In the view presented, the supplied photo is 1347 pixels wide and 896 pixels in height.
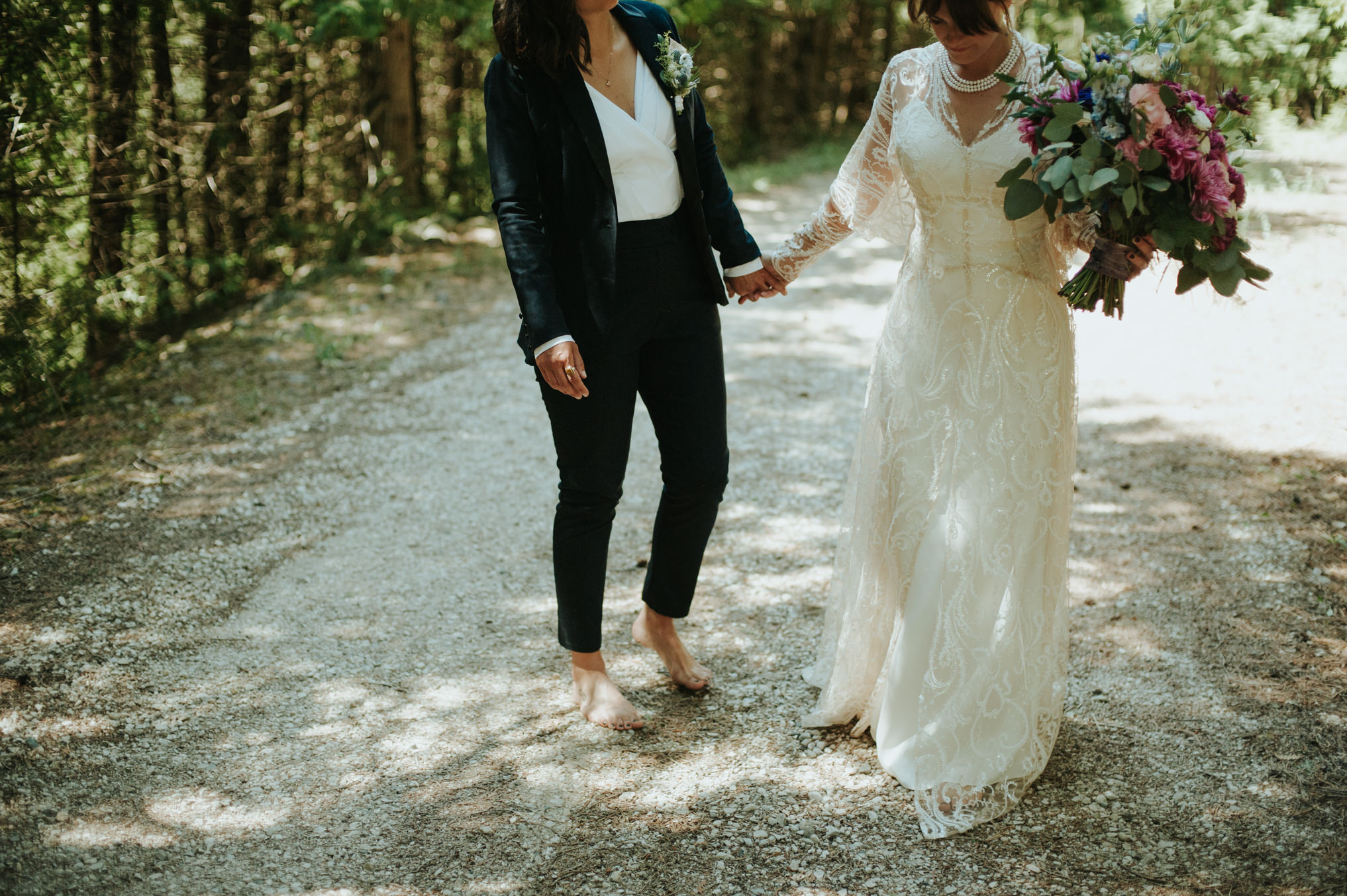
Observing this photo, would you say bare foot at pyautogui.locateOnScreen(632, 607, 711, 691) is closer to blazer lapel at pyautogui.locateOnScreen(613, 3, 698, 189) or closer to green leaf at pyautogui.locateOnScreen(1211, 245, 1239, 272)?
blazer lapel at pyautogui.locateOnScreen(613, 3, 698, 189)

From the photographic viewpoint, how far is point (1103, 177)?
2.06 m

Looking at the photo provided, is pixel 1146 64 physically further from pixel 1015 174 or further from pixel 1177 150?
pixel 1015 174

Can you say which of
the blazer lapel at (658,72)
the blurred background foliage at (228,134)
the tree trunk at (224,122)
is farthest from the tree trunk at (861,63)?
the blazer lapel at (658,72)

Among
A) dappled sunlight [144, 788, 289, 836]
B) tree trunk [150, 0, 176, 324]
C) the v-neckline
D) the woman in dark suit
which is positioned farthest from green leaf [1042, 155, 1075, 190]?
tree trunk [150, 0, 176, 324]

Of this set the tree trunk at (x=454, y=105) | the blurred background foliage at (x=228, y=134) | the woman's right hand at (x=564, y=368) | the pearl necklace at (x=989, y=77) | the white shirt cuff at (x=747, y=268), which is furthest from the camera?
the tree trunk at (x=454, y=105)

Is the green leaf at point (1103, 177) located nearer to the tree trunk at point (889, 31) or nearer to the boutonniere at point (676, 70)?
the boutonniere at point (676, 70)

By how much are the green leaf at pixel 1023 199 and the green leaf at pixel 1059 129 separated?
4.4 inches

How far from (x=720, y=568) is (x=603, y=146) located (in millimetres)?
2006

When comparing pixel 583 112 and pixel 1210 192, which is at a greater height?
pixel 583 112

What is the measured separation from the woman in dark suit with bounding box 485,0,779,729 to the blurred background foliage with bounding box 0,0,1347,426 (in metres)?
1.60

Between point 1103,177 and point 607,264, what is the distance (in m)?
1.19

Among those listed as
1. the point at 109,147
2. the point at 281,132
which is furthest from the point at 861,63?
the point at 109,147

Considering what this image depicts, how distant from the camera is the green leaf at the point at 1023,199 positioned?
85.6 inches

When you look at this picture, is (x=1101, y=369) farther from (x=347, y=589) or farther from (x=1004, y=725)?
(x=347, y=589)
